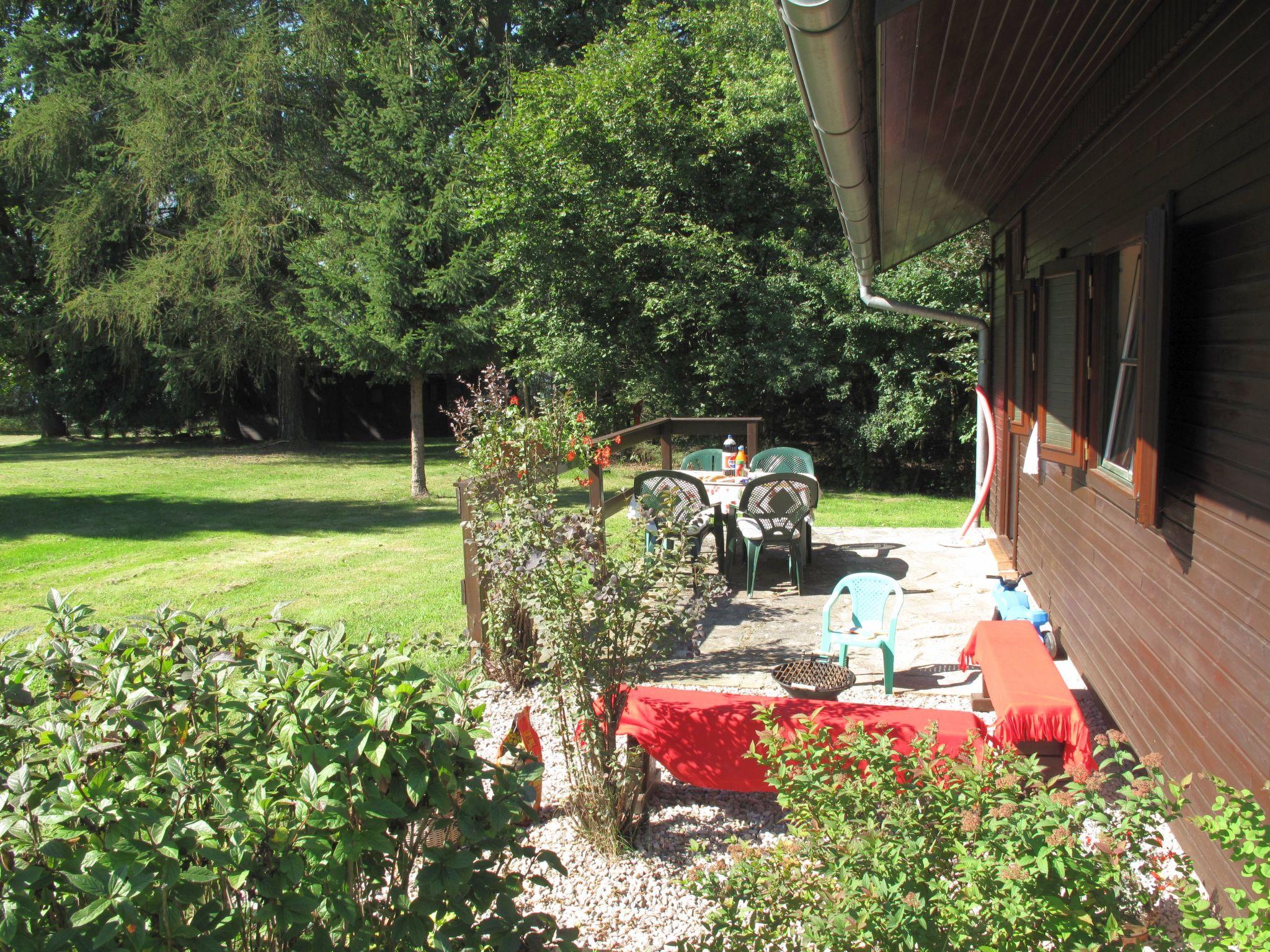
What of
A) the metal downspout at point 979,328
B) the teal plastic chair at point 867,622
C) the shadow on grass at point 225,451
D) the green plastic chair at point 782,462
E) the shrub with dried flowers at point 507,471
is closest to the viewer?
the shrub with dried flowers at point 507,471

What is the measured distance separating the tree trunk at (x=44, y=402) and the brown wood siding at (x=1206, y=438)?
2542cm

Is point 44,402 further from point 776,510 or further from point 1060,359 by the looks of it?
point 1060,359

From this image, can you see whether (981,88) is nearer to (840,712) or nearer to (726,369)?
(840,712)

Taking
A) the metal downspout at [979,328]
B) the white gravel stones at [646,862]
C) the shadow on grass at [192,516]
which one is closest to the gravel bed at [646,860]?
the white gravel stones at [646,862]

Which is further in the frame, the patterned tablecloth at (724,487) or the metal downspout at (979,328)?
the metal downspout at (979,328)

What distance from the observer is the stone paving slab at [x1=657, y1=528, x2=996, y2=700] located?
5.29m

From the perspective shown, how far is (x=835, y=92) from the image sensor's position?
2674 millimetres

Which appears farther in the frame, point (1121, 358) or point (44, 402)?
point (44, 402)

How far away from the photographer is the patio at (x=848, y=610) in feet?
17.0

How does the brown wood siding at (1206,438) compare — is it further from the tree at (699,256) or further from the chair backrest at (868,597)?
the tree at (699,256)

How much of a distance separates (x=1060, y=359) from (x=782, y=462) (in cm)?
445

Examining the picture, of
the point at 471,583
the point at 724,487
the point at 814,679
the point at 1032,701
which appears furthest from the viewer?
the point at 724,487

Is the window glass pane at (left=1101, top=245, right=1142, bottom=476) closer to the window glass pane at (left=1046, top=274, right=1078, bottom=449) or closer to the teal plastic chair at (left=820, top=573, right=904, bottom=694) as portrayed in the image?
A: the window glass pane at (left=1046, top=274, right=1078, bottom=449)

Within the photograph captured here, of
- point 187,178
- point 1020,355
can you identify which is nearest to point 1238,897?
point 1020,355
